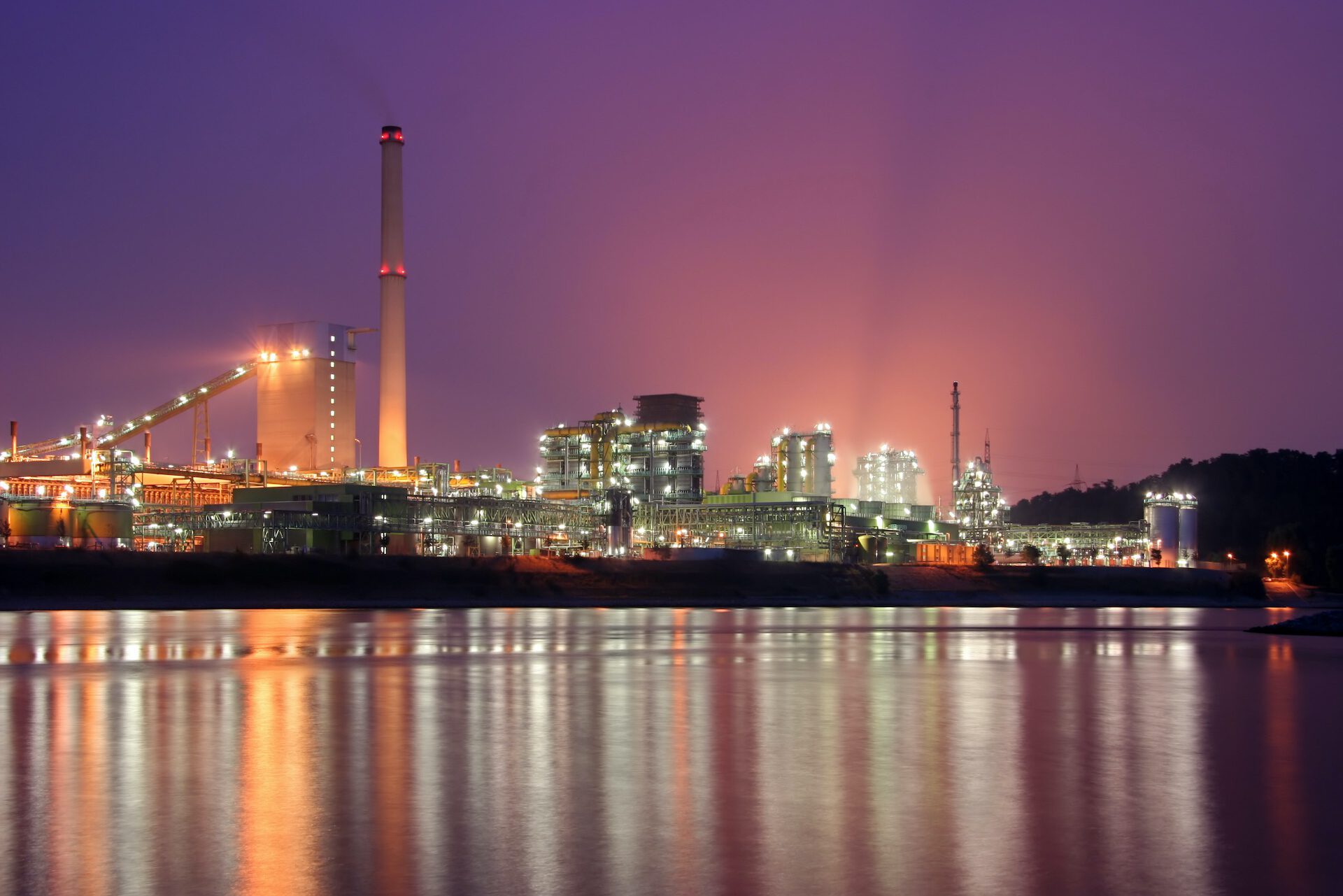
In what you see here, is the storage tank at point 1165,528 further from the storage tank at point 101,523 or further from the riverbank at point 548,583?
the storage tank at point 101,523

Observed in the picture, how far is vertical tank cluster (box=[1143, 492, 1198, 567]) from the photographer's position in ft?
379

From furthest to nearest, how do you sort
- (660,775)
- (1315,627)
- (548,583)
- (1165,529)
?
1. (1165,529)
2. (548,583)
3. (1315,627)
4. (660,775)

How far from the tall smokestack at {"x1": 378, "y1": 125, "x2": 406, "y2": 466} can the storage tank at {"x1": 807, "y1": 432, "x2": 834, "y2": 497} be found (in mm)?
38738

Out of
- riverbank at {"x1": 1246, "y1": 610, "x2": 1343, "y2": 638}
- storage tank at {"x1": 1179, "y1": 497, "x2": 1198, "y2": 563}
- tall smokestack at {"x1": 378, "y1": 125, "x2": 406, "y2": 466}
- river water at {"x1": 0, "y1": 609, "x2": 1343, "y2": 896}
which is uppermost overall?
tall smokestack at {"x1": 378, "y1": 125, "x2": 406, "y2": 466}

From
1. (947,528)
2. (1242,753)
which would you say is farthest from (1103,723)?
(947,528)

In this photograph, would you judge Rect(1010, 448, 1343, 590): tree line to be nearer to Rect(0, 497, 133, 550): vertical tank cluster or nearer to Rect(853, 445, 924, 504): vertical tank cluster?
Rect(853, 445, 924, 504): vertical tank cluster

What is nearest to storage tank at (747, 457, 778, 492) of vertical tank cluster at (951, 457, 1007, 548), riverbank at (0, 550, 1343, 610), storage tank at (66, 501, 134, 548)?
vertical tank cluster at (951, 457, 1007, 548)

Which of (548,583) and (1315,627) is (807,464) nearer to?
(548,583)

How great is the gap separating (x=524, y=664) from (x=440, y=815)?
16.6 metres

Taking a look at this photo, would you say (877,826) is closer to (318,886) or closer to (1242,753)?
(318,886)

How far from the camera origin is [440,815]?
12383mm

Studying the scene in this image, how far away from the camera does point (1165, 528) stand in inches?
4594

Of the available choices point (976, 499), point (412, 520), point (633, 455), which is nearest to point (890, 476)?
point (976, 499)

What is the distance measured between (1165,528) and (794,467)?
113 feet
